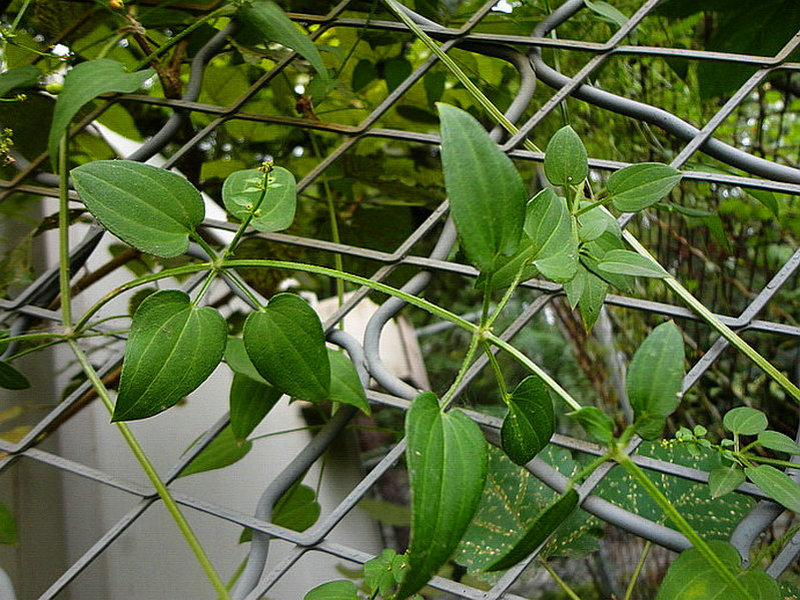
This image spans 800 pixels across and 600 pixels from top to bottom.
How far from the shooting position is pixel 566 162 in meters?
0.34

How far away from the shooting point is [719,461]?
38 centimetres

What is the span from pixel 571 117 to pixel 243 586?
75cm

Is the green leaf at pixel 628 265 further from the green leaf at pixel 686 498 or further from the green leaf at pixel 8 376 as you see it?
the green leaf at pixel 8 376

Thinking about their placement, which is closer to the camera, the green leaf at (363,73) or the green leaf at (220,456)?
the green leaf at (220,456)

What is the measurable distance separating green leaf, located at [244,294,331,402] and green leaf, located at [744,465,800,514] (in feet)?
0.70

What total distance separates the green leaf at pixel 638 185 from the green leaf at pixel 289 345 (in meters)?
0.16

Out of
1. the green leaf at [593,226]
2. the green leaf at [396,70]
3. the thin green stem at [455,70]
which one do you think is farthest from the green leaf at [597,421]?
the green leaf at [396,70]

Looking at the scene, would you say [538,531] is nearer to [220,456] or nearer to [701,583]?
[701,583]

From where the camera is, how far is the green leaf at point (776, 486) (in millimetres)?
309

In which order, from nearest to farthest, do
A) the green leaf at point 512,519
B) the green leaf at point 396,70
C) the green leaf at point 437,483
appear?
the green leaf at point 437,483 < the green leaf at point 512,519 < the green leaf at point 396,70

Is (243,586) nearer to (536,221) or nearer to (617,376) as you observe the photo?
(536,221)

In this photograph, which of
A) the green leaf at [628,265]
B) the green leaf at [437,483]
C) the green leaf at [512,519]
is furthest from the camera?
the green leaf at [512,519]

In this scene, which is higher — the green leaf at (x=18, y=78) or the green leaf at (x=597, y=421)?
the green leaf at (x=18, y=78)

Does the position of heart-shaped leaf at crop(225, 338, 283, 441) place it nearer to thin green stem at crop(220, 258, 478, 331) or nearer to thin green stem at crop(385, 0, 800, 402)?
thin green stem at crop(220, 258, 478, 331)
